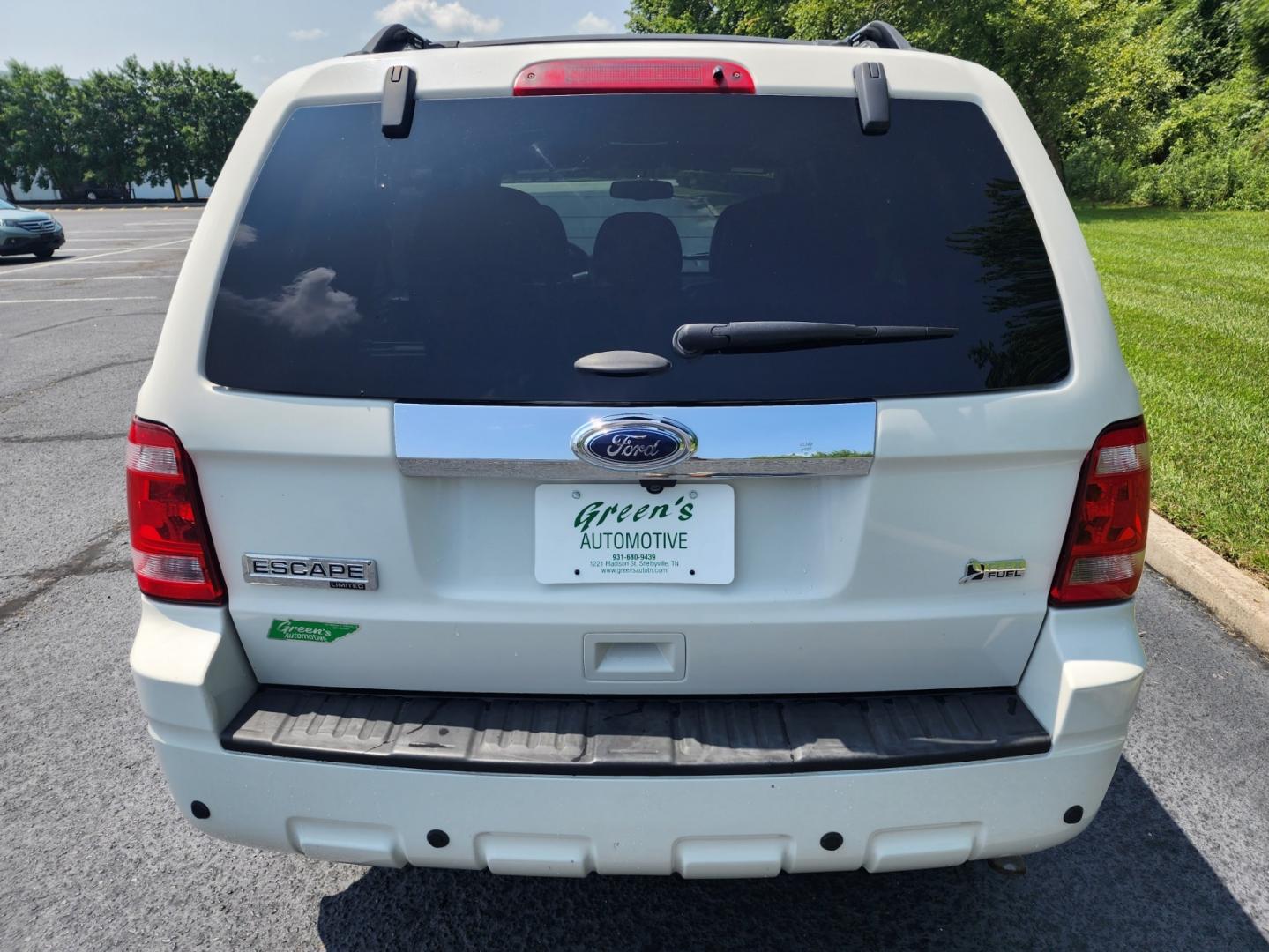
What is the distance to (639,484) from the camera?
1859 mm

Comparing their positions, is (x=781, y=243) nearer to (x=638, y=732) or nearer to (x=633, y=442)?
(x=633, y=442)

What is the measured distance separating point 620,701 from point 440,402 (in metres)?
0.71

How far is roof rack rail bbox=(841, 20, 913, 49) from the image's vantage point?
2430mm

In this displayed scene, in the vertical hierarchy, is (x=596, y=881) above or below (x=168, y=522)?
below

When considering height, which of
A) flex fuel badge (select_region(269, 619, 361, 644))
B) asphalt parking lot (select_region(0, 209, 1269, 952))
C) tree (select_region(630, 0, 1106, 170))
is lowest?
asphalt parking lot (select_region(0, 209, 1269, 952))

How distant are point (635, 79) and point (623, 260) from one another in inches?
15.1

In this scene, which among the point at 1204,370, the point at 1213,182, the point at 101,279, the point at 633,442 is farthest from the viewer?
the point at 1213,182

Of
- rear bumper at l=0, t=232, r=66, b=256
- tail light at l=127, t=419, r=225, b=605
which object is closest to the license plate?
tail light at l=127, t=419, r=225, b=605

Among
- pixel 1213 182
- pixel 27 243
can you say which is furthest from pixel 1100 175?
pixel 27 243

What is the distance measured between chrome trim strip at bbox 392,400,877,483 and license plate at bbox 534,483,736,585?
0.17 ft

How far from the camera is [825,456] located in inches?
71.6

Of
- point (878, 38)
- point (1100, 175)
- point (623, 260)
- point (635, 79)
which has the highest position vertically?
point (878, 38)

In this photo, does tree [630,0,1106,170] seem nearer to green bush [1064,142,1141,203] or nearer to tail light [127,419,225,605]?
green bush [1064,142,1141,203]

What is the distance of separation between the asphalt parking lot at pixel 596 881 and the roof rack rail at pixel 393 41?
2146 millimetres
